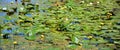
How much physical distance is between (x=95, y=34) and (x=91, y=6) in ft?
7.00

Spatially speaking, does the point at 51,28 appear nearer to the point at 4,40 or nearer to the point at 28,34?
the point at 28,34

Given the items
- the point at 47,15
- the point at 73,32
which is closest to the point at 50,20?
the point at 47,15

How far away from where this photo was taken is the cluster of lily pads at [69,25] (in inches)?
203

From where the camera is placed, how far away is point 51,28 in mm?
5668

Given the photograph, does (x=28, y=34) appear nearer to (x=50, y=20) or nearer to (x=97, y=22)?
(x=50, y=20)

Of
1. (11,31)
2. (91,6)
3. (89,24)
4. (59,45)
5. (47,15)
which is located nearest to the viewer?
(59,45)

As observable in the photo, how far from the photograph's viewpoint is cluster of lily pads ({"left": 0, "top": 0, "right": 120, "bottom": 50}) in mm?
5152

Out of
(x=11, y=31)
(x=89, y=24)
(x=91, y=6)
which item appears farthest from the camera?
(x=91, y=6)

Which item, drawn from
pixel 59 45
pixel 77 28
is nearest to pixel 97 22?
pixel 77 28

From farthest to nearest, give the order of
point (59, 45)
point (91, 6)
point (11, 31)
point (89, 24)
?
point (91, 6) < point (89, 24) < point (11, 31) < point (59, 45)

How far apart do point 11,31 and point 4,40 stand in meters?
0.43

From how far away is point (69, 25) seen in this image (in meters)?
Result: 5.83

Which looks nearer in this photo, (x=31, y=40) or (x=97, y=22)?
(x=31, y=40)

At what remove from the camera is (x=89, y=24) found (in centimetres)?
603
